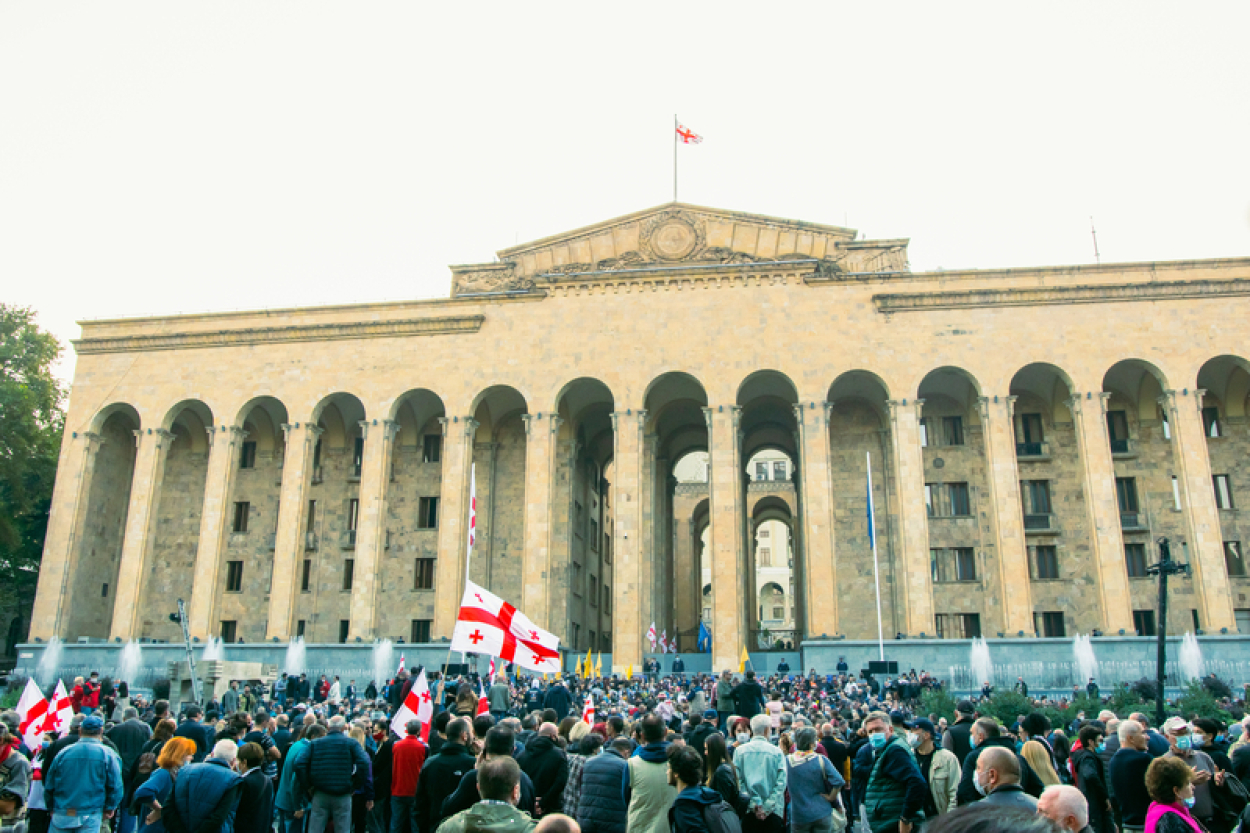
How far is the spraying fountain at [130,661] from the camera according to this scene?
33812 mm

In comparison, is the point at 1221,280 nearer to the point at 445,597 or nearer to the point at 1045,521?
the point at 1045,521

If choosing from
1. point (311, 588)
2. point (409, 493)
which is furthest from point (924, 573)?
point (311, 588)

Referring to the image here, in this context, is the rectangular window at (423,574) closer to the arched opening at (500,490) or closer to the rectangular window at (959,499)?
the arched opening at (500,490)

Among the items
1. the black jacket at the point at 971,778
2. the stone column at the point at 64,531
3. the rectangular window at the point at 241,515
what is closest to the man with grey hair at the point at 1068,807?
the black jacket at the point at 971,778

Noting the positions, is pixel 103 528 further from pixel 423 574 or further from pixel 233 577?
pixel 423 574

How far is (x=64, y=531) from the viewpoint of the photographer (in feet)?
122

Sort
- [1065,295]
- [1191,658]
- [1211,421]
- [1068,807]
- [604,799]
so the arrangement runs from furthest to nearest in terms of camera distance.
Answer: [1211,421], [1065,295], [1191,658], [604,799], [1068,807]

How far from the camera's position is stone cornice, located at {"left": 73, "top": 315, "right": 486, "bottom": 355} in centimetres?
3717

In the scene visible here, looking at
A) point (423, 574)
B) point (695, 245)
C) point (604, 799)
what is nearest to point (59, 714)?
point (604, 799)

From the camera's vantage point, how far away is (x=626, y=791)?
24.6ft

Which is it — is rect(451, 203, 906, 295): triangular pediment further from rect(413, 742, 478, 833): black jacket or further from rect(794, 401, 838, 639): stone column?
rect(413, 742, 478, 833): black jacket

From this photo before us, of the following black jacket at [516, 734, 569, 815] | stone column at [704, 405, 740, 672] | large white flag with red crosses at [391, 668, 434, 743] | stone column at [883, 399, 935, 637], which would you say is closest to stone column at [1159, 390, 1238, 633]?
stone column at [883, 399, 935, 637]

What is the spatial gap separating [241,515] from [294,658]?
942cm

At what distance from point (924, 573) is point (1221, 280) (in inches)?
587
